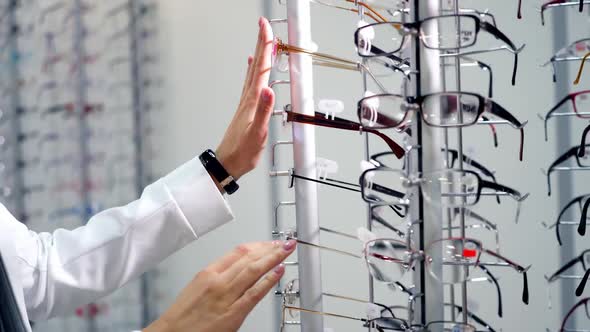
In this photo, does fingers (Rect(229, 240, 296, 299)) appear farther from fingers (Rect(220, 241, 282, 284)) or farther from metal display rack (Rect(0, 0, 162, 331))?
metal display rack (Rect(0, 0, 162, 331))

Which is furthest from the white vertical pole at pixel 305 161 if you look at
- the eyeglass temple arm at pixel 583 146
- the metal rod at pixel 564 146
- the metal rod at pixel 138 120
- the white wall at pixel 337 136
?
the metal rod at pixel 138 120

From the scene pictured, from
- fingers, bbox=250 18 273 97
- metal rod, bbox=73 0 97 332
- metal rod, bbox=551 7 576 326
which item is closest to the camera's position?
fingers, bbox=250 18 273 97

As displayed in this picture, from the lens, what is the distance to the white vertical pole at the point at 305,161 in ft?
3.01

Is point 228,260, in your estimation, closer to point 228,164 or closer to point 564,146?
point 228,164

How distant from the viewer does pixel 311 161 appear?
94 cm

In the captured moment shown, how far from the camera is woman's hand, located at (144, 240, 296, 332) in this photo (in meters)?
0.72

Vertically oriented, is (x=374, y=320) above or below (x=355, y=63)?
below

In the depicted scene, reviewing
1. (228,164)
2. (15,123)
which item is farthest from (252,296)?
(15,123)

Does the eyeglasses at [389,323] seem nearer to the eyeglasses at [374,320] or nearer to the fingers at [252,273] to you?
the eyeglasses at [374,320]

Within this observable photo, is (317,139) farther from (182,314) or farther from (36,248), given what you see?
(182,314)

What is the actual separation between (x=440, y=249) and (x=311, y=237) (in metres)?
0.32

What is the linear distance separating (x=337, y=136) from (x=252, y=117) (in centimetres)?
119

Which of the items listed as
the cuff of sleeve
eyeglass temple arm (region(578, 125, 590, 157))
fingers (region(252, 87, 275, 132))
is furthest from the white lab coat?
eyeglass temple arm (region(578, 125, 590, 157))

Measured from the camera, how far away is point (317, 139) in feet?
6.90
